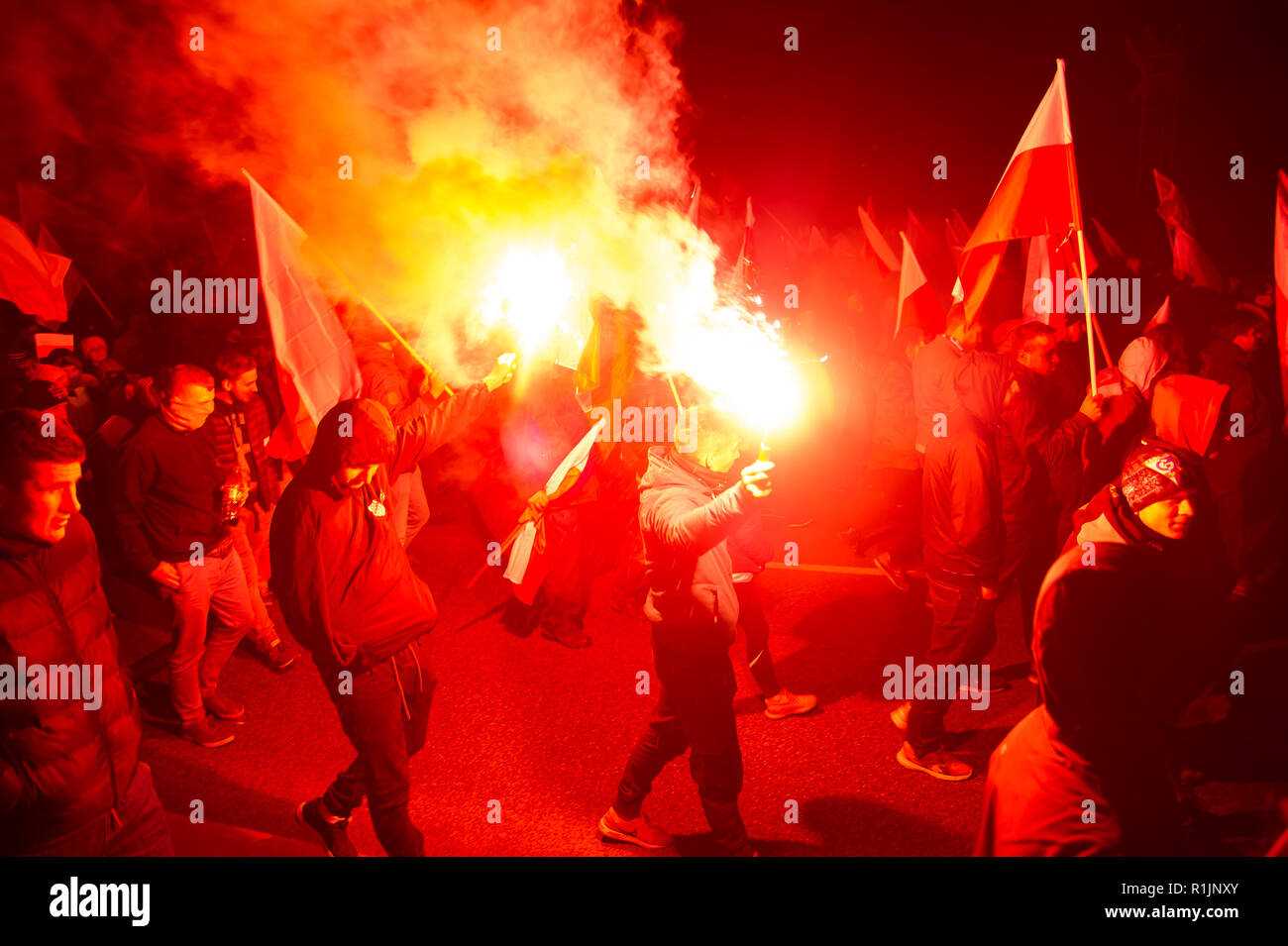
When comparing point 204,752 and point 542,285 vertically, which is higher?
point 542,285

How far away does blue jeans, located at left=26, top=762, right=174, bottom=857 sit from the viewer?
3037 mm

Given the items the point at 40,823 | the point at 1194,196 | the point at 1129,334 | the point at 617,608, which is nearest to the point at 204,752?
the point at 40,823

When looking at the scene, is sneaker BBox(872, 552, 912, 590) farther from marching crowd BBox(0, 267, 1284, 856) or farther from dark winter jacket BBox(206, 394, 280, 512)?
dark winter jacket BBox(206, 394, 280, 512)

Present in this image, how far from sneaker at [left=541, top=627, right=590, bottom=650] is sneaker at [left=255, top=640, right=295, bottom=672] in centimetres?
207

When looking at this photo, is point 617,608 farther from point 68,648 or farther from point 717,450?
point 68,648

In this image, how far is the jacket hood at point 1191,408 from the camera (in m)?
5.76

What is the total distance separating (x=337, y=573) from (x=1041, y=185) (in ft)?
18.1

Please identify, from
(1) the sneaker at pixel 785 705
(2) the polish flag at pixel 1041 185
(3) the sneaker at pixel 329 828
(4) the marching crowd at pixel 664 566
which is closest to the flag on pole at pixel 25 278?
(4) the marching crowd at pixel 664 566

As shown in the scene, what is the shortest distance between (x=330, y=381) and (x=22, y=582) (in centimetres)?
242

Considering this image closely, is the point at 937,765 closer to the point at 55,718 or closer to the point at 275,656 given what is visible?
the point at 55,718

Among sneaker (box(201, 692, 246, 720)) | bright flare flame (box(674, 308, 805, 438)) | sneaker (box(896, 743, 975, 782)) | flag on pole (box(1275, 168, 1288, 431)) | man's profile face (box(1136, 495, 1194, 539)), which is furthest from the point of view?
flag on pole (box(1275, 168, 1288, 431))

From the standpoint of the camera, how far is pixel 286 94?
564 centimetres

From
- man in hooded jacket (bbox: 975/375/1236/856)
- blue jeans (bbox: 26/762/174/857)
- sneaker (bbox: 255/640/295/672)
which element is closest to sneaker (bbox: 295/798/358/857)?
blue jeans (bbox: 26/762/174/857)

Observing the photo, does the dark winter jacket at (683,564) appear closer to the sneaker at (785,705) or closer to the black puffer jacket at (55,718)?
the sneaker at (785,705)
